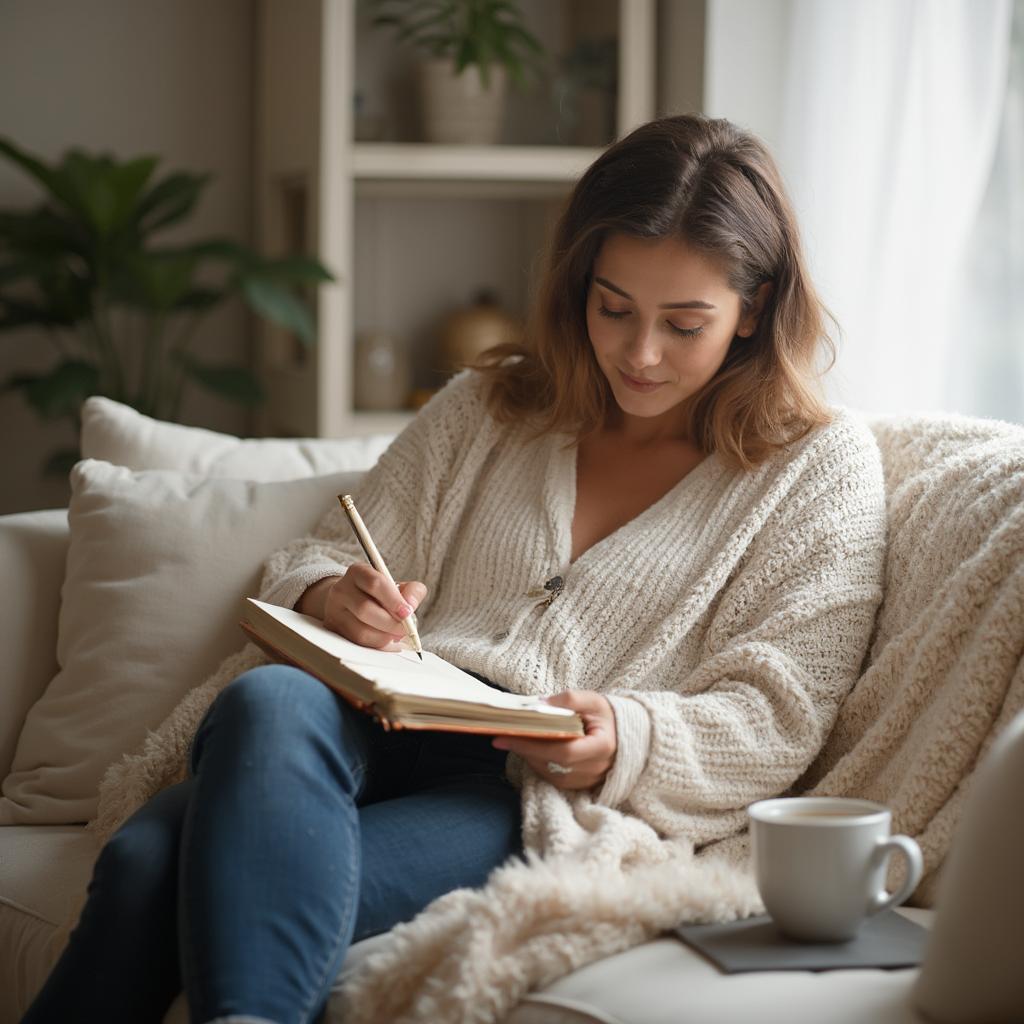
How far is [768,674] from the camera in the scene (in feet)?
4.66

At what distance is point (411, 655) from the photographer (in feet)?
4.74

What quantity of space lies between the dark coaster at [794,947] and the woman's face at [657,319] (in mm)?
659

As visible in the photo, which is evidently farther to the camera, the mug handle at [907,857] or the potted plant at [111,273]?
the potted plant at [111,273]

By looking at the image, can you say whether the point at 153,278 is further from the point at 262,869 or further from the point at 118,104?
the point at 262,869

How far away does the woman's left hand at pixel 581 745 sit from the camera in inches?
51.9

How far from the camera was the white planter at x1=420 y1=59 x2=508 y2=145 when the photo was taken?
3.07 metres

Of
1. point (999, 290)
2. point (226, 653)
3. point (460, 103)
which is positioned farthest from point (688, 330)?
point (460, 103)

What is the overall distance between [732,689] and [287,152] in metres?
2.21

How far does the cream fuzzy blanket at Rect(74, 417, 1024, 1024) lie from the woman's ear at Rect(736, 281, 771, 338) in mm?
219

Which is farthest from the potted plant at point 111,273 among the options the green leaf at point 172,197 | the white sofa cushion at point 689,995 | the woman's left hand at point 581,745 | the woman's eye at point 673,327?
the white sofa cushion at point 689,995

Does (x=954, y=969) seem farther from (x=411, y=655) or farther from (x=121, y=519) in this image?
(x=121, y=519)

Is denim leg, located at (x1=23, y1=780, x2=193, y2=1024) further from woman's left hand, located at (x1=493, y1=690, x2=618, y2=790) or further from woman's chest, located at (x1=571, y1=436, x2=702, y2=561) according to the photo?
woman's chest, located at (x1=571, y1=436, x2=702, y2=561)

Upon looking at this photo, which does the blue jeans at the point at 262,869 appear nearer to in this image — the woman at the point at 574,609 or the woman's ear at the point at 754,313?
the woman at the point at 574,609

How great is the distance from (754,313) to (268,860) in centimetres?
92
